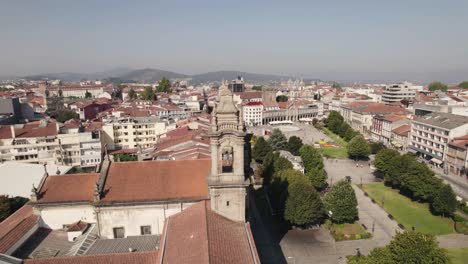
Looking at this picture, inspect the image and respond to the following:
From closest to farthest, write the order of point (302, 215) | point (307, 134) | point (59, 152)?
point (302, 215) → point (59, 152) → point (307, 134)

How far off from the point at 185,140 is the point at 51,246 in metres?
36.3

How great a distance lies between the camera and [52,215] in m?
31.9

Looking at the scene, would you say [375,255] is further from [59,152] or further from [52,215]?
[59,152]

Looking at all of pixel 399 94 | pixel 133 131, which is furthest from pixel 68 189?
pixel 399 94

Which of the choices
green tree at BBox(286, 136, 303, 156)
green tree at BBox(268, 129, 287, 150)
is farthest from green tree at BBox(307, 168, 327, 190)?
green tree at BBox(268, 129, 287, 150)

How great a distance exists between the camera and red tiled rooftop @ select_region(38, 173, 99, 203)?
31703mm

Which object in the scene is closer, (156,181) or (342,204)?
(156,181)

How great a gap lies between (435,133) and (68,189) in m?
81.5

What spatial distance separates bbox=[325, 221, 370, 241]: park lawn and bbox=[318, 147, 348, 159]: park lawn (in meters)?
41.5

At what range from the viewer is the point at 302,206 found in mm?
41781

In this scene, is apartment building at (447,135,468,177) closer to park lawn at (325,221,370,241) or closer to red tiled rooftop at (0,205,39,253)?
park lawn at (325,221,370,241)

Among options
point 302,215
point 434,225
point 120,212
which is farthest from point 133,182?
point 434,225

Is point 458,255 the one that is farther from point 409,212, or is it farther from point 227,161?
point 227,161

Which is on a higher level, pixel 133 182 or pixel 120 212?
pixel 133 182
